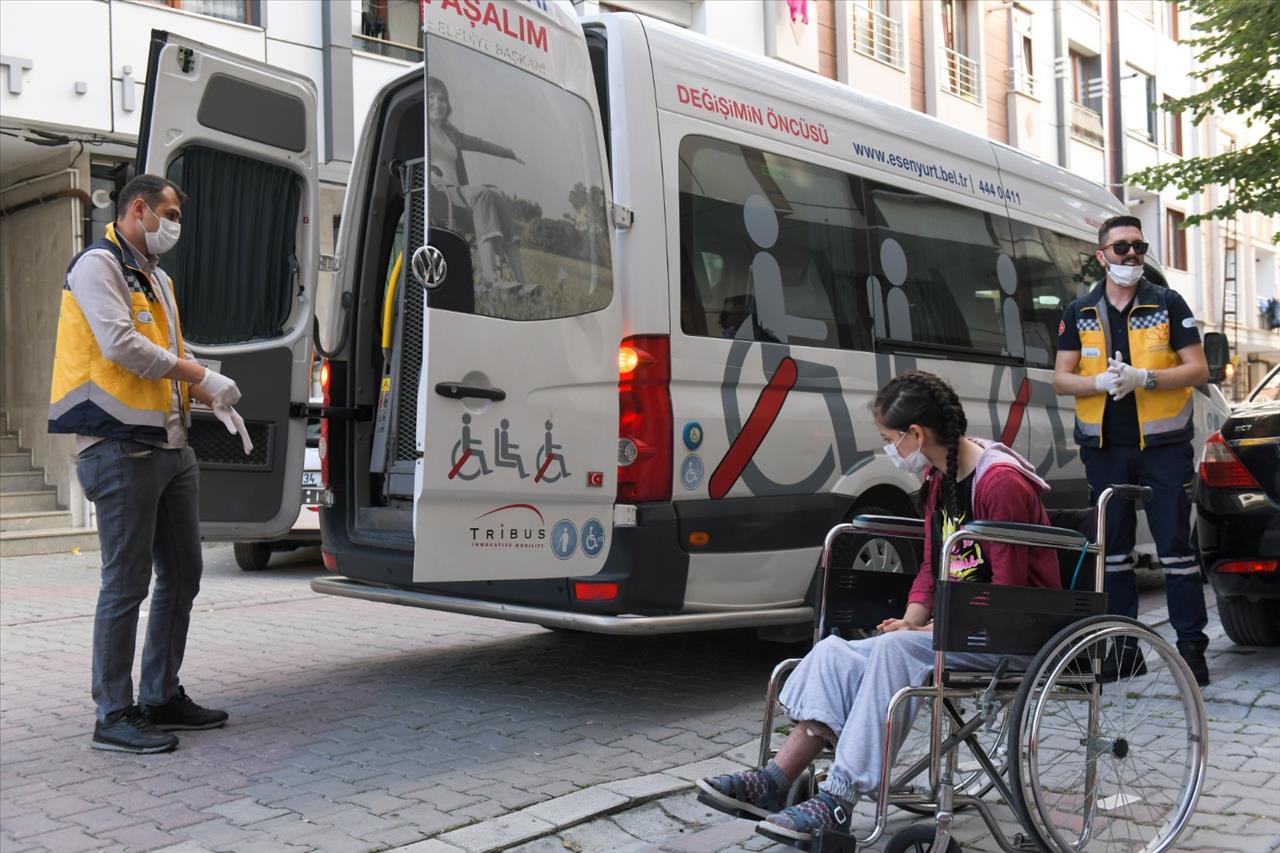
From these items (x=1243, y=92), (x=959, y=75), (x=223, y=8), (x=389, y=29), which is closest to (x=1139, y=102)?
(x=959, y=75)

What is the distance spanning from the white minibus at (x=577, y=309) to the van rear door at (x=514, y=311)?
0.01 meters

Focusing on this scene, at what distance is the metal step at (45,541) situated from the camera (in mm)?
11719

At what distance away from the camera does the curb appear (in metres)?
3.48

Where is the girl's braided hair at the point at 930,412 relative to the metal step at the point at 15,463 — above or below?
above

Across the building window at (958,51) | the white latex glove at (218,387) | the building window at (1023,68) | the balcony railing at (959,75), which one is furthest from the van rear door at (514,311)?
the building window at (1023,68)

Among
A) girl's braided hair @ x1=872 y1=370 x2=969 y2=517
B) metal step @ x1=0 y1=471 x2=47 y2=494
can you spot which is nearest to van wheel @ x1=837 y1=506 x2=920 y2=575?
girl's braided hair @ x1=872 y1=370 x2=969 y2=517

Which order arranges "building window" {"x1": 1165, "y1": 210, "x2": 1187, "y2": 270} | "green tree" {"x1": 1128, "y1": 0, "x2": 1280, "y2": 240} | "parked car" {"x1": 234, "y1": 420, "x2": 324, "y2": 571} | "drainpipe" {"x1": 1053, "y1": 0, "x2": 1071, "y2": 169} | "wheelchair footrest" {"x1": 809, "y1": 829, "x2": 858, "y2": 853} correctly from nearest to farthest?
"wheelchair footrest" {"x1": 809, "y1": 829, "x2": 858, "y2": 853} < "parked car" {"x1": 234, "y1": 420, "x2": 324, "y2": 571} < "green tree" {"x1": 1128, "y1": 0, "x2": 1280, "y2": 240} < "drainpipe" {"x1": 1053, "y1": 0, "x2": 1071, "y2": 169} < "building window" {"x1": 1165, "y1": 210, "x2": 1187, "y2": 270}

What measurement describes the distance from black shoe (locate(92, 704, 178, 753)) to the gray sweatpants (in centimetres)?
249

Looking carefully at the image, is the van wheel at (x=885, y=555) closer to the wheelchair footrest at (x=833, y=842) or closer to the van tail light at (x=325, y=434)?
the wheelchair footrest at (x=833, y=842)

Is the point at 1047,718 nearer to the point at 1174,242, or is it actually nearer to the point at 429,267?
the point at 429,267

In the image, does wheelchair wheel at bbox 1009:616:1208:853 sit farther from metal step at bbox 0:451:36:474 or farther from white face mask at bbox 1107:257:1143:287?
metal step at bbox 0:451:36:474

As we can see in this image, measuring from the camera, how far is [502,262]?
4.23m

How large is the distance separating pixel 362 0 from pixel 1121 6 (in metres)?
22.4

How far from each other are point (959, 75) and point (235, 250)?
21.3 m
